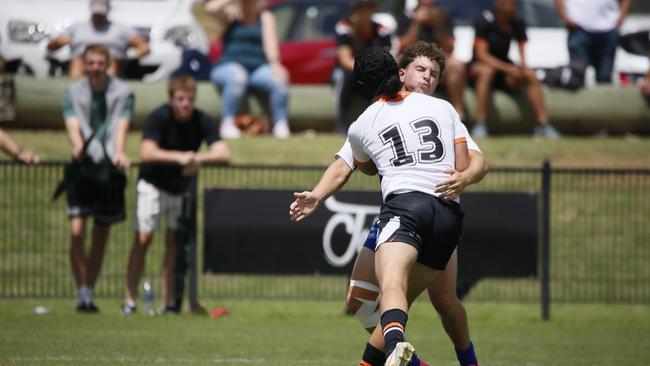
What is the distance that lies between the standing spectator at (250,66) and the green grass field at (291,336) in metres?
3.89

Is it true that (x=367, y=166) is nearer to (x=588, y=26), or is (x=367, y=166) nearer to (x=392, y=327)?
(x=392, y=327)

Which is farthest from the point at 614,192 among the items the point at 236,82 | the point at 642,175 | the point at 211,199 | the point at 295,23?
the point at 295,23

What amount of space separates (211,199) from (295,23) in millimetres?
7605

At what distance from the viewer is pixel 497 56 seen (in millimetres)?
16594

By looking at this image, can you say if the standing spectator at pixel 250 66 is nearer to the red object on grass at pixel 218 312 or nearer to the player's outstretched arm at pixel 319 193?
the red object on grass at pixel 218 312

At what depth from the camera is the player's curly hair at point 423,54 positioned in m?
7.61

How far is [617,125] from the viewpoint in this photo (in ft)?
57.4

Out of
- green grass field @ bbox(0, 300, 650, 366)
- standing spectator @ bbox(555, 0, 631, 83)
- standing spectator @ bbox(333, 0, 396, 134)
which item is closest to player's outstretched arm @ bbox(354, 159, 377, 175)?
green grass field @ bbox(0, 300, 650, 366)

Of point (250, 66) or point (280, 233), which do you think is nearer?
point (280, 233)

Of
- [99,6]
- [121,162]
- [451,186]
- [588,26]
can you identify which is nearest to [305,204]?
[451,186]

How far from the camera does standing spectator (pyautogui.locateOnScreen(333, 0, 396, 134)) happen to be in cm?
1595

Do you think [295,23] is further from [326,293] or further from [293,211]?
[293,211]

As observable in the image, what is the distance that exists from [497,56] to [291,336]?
6.99 meters

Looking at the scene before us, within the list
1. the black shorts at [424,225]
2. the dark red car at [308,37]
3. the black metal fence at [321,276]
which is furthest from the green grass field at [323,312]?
the dark red car at [308,37]
